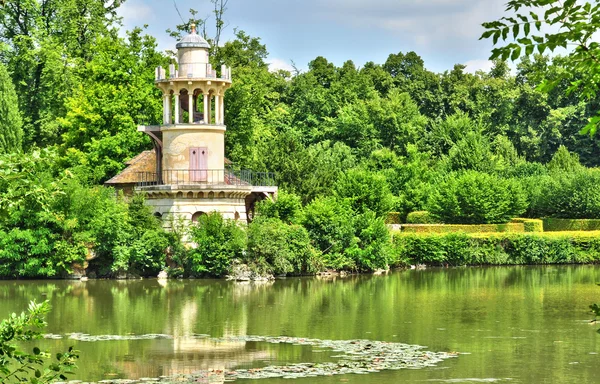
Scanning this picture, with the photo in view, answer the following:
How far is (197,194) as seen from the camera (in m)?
Answer: 38.2

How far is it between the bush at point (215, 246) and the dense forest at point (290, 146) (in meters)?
0.06

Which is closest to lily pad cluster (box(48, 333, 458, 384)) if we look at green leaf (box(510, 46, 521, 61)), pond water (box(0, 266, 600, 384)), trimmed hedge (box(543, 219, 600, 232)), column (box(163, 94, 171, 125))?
pond water (box(0, 266, 600, 384))

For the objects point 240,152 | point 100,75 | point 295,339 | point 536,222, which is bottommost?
point 295,339

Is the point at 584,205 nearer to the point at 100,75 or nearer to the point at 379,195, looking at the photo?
the point at 379,195

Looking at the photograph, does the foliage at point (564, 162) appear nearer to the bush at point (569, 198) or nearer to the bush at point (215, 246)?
the bush at point (569, 198)

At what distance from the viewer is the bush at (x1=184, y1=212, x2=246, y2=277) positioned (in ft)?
119

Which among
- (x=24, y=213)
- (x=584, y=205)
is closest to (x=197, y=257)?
(x=24, y=213)

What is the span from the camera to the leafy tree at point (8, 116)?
44.2 meters

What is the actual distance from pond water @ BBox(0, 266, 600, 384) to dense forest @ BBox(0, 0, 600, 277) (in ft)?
5.42

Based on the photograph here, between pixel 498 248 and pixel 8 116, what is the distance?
2040 cm

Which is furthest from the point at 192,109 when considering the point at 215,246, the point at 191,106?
the point at 215,246

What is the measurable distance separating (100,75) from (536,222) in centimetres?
1908

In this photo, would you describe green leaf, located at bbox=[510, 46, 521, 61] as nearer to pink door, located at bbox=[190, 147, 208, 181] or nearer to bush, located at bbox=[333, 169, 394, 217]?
pink door, located at bbox=[190, 147, 208, 181]

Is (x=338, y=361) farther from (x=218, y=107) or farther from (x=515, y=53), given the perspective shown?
(x=218, y=107)
